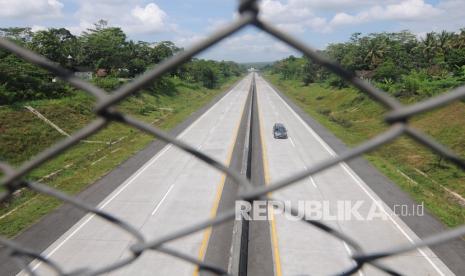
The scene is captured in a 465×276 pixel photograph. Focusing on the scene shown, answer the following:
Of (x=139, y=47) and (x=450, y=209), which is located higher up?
(x=139, y=47)

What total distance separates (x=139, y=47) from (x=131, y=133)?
3881cm

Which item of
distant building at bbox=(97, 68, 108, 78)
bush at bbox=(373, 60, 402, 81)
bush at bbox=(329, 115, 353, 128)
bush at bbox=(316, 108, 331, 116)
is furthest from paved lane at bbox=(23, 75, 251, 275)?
bush at bbox=(373, 60, 402, 81)

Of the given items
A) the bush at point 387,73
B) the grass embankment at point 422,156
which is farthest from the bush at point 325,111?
the bush at point 387,73

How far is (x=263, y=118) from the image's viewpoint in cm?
4225

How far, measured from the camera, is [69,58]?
4503 centimetres

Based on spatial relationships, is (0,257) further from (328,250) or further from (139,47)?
(139,47)

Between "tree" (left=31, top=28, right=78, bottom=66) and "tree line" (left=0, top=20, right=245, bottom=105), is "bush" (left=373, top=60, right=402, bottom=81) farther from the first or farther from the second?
"tree" (left=31, top=28, right=78, bottom=66)

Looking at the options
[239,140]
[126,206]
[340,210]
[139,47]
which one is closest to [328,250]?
[340,210]

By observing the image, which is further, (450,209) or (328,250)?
(450,209)

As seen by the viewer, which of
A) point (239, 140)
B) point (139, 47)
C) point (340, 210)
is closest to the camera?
point (340, 210)

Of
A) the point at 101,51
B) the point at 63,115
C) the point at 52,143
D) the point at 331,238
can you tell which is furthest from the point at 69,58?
the point at 331,238

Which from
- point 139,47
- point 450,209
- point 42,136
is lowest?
point 450,209

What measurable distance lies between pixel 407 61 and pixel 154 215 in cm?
5218

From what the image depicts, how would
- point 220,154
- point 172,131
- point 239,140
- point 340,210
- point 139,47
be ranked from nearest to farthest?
point 340,210 < point 220,154 < point 239,140 < point 172,131 < point 139,47
